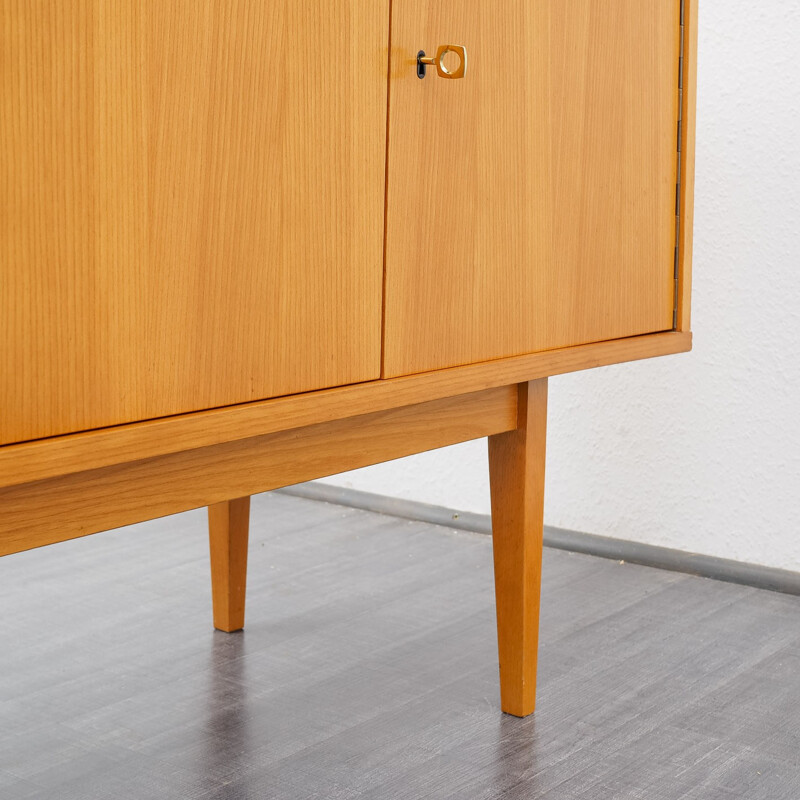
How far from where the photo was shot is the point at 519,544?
1.18 m

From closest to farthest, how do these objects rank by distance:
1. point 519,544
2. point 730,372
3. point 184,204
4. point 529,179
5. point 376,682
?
point 184,204 → point 529,179 → point 519,544 → point 376,682 → point 730,372

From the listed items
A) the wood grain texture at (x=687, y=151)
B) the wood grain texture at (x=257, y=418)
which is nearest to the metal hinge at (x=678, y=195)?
the wood grain texture at (x=687, y=151)

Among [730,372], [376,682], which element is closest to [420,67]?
[376,682]

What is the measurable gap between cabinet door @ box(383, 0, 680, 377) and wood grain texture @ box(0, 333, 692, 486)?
15 mm

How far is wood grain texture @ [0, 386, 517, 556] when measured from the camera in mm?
675

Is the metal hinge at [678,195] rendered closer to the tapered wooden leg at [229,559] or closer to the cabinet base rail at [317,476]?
the cabinet base rail at [317,476]

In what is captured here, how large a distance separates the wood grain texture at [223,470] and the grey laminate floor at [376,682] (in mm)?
338

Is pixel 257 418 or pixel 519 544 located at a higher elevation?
pixel 257 418

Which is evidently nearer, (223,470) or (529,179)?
(223,470)

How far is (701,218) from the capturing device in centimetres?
175

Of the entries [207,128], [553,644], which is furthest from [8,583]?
[207,128]

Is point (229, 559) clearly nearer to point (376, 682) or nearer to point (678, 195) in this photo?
point (376, 682)

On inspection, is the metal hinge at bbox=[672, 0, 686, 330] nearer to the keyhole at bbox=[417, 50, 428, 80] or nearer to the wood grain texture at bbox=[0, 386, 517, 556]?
the wood grain texture at bbox=[0, 386, 517, 556]

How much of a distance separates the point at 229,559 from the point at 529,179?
70 cm
